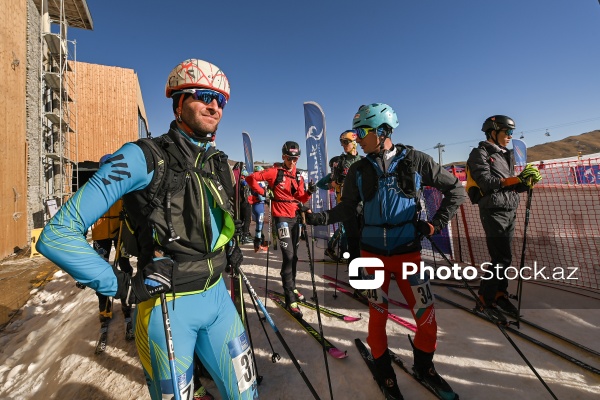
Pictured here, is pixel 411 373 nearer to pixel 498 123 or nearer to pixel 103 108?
pixel 498 123

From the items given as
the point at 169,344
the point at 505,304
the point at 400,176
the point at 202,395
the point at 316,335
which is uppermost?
the point at 400,176

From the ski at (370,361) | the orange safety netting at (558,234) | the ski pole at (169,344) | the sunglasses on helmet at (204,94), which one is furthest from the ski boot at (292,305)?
the orange safety netting at (558,234)

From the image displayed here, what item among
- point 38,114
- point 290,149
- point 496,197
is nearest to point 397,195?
point 496,197

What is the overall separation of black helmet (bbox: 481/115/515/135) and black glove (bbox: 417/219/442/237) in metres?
2.88

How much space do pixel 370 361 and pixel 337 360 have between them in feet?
1.40

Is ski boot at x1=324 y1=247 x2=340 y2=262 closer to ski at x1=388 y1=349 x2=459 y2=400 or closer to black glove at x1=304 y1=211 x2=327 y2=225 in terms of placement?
ski at x1=388 y1=349 x2=459 y2=400

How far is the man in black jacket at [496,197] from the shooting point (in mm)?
4469

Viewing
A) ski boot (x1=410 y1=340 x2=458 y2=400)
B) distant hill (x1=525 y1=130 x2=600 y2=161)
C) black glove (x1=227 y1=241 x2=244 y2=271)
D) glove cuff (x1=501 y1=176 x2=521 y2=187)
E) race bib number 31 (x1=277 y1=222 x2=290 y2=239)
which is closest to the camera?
black glove (x1=227 y1=241 x2=244 y2=271)

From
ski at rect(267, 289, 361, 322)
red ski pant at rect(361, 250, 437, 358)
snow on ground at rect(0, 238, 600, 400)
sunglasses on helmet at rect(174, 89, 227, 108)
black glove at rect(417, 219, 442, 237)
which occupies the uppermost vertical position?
sunglasses on helmet at rect(174, 89, 227, 108)

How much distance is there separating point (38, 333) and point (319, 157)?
31.4 ft

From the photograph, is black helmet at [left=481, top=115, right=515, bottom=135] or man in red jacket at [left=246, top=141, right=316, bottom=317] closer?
black helmet at [left=481, top=115, right=515, bottom=135]

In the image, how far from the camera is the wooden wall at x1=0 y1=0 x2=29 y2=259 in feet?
35.8

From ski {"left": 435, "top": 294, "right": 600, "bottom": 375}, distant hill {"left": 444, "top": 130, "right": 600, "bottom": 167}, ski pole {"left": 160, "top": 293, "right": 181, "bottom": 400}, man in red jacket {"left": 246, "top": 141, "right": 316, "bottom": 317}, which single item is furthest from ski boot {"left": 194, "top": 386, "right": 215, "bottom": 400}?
distant hill {"left": 444, "top": 130, "right": 600, "bottom": 167}

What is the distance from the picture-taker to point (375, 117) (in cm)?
302
